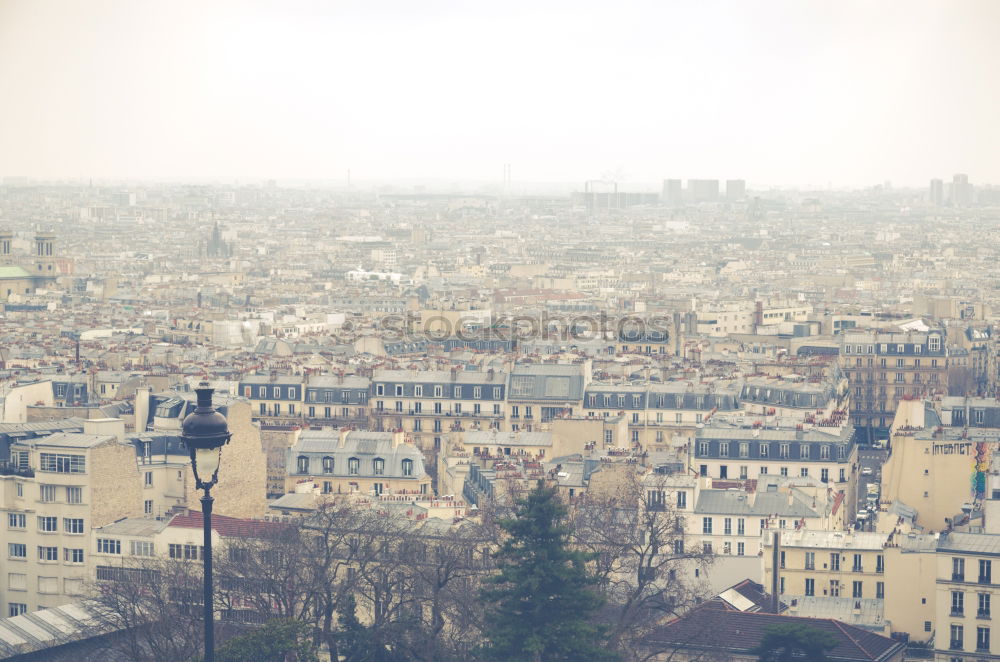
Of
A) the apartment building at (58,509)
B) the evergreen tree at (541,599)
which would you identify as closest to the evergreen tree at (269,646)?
the evergreen tree at (541,599)

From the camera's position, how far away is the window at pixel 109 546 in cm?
3162

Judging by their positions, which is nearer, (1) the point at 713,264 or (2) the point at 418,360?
(2) the point at 418,360

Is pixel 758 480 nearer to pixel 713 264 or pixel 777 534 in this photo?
pixel 777 534

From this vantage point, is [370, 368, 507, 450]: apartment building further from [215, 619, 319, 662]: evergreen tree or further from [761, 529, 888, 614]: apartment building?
[215, 619, 319, 662]: evergreen tree

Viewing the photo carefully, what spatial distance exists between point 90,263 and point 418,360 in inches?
5079

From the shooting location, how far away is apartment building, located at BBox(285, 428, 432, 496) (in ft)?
128

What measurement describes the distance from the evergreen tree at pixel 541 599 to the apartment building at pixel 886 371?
3432cm

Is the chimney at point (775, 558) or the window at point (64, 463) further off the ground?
the window at point (64, 463)

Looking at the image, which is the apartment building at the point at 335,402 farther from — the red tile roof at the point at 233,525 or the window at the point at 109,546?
the window at the point at 109,546

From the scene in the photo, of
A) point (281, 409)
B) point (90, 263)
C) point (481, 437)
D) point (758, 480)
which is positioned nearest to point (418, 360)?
point (281, 409)

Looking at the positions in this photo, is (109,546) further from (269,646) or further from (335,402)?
(335,402)

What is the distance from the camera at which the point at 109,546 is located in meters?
31.7

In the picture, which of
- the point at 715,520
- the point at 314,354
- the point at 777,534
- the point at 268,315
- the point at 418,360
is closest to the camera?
the point at 777,534

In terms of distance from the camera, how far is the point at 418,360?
5684cm
